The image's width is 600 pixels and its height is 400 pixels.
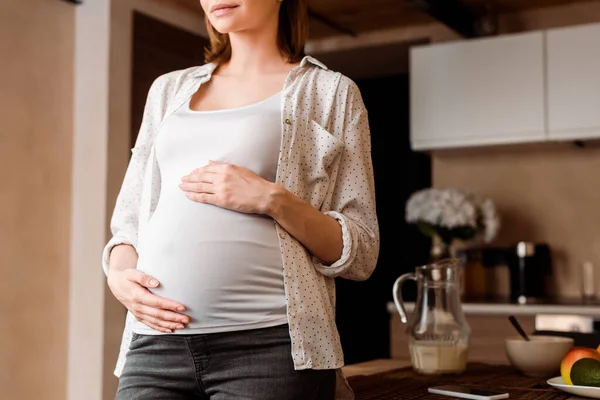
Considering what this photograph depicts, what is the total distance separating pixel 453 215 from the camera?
3.42 m

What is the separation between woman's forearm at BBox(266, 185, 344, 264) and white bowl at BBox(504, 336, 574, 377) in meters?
0.64

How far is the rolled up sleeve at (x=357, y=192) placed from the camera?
3.70 feet

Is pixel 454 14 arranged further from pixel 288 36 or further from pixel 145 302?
pixel 145 302

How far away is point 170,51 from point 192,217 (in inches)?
111

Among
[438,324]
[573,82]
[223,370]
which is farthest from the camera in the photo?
[573,82]

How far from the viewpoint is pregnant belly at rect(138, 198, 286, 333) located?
1.01m

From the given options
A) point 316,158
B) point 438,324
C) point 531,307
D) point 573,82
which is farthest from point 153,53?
point 316,158

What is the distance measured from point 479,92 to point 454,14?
380 millimetres

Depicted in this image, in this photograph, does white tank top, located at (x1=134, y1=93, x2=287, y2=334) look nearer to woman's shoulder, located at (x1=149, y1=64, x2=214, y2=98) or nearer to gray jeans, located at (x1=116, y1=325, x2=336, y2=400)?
gray jeans, located at (x1=116, y1=325, x2=336, y2=400)

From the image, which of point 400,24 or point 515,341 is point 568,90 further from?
point 515,341

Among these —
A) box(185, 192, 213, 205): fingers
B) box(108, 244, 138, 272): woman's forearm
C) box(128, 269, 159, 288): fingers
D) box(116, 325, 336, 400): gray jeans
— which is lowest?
box(116, 325, 336, 400): gray jeans

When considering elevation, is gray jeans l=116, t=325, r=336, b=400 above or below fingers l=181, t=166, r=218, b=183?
below

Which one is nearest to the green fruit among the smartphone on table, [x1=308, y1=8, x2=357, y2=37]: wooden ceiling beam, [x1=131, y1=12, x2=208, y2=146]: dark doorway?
the smartphone on table

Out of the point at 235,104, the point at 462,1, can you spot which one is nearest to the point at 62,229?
the point at 462,1
